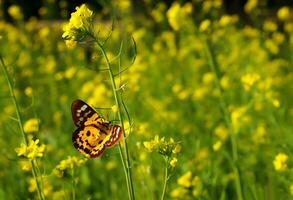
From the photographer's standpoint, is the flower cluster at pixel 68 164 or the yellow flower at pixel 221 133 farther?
the yellow flower at pixel 221 133

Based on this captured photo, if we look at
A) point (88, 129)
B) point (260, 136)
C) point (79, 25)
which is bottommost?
point (260, 136)

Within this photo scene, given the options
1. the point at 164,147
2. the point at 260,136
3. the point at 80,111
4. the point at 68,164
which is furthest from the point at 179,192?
the point at 80,111

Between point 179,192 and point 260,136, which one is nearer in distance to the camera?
point 179,192

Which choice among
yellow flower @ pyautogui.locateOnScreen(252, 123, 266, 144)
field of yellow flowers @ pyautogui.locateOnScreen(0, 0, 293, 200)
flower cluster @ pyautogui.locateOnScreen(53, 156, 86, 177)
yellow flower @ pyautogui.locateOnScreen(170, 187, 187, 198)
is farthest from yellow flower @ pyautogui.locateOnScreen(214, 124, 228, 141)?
flower cluster @ pyautogui.locateOnScreen(53, 156, 86, 177)

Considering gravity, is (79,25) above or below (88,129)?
above

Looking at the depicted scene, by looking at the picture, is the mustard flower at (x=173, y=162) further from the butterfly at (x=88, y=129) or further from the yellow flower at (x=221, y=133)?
the yellow flower at (x=221, y=133)

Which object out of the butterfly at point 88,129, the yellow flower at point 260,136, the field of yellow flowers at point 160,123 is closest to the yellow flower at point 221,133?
the field of yellow flowers at point 160,123

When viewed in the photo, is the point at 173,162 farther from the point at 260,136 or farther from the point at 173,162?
the point at 260,136
